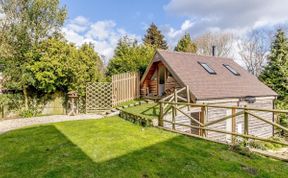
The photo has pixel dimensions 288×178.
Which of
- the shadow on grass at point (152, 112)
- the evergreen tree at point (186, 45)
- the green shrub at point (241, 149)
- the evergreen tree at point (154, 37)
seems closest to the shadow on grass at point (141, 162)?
the green shrub at point (241, 149)

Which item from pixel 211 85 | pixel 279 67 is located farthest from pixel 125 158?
pixel 279 67

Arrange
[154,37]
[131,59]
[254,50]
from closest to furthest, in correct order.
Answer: [131,59], [154,37], [254,50]

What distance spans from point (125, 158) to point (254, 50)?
100 feet

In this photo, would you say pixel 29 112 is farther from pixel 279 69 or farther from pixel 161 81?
pixel 279 69

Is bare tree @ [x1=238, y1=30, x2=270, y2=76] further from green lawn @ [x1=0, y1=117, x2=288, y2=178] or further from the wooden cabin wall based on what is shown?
green lawn @ [x1=0, y1=117, x2=288, y2=178]

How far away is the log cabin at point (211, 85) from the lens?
11.3 m

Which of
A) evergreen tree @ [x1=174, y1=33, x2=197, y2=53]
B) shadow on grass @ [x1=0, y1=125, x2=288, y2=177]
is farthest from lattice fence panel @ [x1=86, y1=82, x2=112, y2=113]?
evergreen tree @ [x1=174, y1=33, x2=197, y2=53]

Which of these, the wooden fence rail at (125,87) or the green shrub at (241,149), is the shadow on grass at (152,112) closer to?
the wooden fence rail at (125,87)

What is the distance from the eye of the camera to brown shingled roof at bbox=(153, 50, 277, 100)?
11.3 metres

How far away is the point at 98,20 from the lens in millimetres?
24906

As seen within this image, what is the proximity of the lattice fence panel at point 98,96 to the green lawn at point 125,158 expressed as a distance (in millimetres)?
7232

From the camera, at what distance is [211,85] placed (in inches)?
472

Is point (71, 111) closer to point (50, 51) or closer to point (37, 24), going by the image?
point (50, 51)

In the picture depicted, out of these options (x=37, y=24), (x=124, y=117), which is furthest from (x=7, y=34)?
(x=124, y=117)
